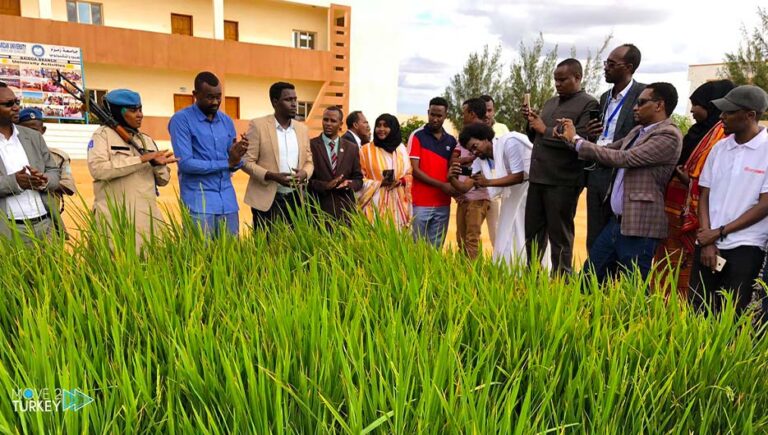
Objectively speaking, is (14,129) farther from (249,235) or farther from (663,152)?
(663,152)

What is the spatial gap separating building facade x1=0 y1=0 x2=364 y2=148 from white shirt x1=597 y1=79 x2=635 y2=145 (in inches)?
690

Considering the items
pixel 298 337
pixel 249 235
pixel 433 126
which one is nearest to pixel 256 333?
pixel 298 337

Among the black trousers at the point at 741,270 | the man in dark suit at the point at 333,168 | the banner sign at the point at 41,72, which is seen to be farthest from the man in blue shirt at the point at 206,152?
the banner sign at the point at 41,72

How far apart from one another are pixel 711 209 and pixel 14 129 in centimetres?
438

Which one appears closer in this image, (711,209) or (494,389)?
(494,389)

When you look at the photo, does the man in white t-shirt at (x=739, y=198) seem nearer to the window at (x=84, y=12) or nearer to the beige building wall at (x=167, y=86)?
the beige building wall at (x=167, y=86)

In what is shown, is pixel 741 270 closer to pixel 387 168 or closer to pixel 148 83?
pixel 387 168

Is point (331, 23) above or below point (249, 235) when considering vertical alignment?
above

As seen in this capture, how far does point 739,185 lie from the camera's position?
3.03m

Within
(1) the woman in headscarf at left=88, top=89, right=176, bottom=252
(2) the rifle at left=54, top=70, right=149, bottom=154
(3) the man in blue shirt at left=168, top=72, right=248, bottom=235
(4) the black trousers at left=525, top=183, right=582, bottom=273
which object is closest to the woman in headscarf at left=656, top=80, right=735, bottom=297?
(4) the black trousers at left=525, top=183, right=582, bottom=273

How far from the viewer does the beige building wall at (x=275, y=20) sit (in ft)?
70.6

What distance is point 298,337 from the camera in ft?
4.95

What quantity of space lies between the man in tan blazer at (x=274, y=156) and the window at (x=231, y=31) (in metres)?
19.0

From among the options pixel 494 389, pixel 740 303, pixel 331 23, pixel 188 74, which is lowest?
pixel 740 303
